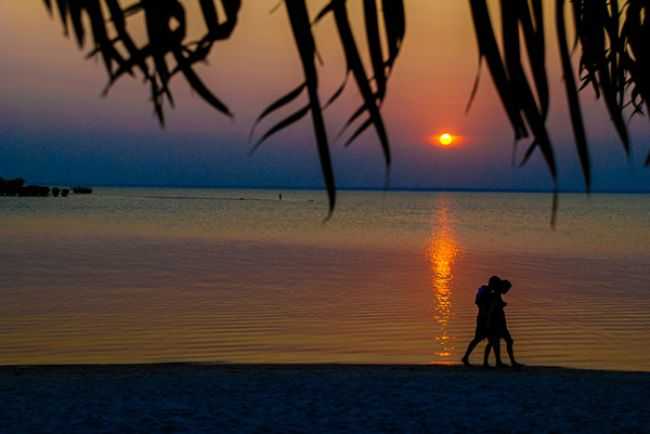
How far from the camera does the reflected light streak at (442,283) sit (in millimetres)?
22734

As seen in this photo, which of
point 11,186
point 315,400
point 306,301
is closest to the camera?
point 315,400

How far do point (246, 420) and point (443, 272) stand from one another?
36.1m

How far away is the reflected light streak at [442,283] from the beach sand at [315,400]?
693cm

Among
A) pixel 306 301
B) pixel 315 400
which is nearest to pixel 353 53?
pixel 315 400

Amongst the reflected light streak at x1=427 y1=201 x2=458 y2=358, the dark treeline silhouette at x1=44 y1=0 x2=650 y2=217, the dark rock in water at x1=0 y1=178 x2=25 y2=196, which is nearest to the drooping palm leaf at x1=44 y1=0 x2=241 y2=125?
the dark treeline silhouette at x1=44 y1=0 x2=650 y2=217

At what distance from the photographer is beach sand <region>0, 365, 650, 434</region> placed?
1025 centimetres

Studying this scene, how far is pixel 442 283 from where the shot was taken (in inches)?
1578

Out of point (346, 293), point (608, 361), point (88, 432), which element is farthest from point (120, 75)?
point (346, 293)

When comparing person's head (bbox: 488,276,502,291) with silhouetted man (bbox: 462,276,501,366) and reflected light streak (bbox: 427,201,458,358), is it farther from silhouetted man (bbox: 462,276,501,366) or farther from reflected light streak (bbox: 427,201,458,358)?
reflected light streak (bbox: 427,201,458,358)

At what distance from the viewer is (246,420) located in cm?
1049

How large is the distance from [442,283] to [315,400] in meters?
28.7

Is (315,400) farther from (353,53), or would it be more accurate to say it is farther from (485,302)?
(353,53)

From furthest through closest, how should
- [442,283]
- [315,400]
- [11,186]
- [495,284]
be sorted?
[11,186] < [442,283] < [495,284] < [315,400]

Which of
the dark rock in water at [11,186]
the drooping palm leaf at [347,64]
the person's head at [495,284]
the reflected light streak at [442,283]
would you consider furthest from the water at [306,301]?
the dark rock in water at [11,186]
